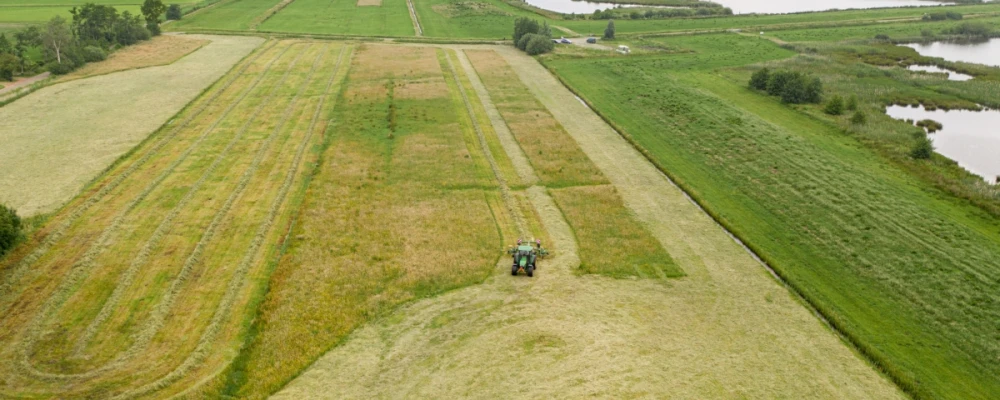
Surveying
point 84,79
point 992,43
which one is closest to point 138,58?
point 84,79

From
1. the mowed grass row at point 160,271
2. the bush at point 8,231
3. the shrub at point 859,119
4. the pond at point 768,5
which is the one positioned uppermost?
the pond at point 768,5

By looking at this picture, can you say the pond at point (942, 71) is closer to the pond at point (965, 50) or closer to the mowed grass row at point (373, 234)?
the pond at point (965, 50)

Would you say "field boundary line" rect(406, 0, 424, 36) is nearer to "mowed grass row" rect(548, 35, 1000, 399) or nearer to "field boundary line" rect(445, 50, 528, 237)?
"field boundary line" rect(445, 50, 528, 237)

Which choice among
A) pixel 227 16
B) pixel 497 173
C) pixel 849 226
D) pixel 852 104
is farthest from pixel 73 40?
pixel 852 104

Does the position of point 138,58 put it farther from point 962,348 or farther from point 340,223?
point 962,348

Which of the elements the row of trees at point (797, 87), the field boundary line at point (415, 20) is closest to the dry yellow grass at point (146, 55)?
the field boundary line at point (415, 20)

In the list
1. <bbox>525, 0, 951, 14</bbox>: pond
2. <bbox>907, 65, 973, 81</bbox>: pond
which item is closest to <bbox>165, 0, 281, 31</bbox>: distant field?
<bbox>525, 0, 951, 14</bbox>: pond

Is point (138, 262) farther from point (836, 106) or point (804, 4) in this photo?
point (804, 4)
